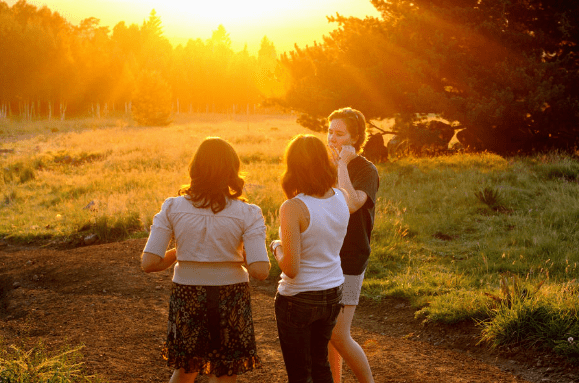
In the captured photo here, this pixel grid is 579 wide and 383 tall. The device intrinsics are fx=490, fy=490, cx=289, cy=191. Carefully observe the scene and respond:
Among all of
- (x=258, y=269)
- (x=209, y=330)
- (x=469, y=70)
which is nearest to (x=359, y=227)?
(x=258, y=269)

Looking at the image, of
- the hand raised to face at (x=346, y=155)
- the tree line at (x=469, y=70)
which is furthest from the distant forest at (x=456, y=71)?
the hand raised to face at (x=346, y=155)

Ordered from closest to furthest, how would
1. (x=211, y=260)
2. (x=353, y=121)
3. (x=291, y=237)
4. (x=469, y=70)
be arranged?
(x=291, y=237) → (x=211, y=260) → (x=353, y=121) → (x=469, y=70)

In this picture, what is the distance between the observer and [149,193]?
11.6 meters

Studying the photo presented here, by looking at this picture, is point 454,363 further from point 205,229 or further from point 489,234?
point 489,234

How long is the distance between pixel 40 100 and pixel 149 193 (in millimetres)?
45205

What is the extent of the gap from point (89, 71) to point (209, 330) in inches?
2136

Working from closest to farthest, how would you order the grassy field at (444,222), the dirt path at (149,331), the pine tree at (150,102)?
1. the dirt path at (149,331)
2. the grassy field at (444,222)
3. the pine tree at (150,102)

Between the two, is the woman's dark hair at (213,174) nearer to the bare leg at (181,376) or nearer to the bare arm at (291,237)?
the bare arm at (291,237)

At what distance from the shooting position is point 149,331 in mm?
4891

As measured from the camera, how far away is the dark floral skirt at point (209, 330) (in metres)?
2.64

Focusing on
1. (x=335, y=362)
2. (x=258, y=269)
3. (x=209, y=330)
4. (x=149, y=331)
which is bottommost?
(x=149, y=331)

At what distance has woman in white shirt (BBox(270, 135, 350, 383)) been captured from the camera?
2537 mm

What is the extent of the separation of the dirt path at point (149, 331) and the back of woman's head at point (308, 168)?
2.17 meters

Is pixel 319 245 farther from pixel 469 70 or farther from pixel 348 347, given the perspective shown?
pixel 469 70
